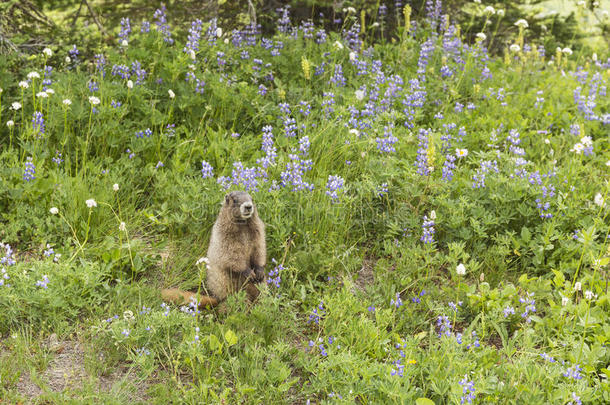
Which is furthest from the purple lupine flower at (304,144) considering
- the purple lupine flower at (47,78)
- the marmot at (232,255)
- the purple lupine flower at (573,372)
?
the purple lupine flower at (573,372)

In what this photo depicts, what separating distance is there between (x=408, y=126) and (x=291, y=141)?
1.33m

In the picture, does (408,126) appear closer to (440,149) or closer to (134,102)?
(440,149)

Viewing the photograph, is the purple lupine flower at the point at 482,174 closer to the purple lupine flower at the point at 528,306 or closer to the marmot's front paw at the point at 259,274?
the purple lupine flower at the point at 528,306

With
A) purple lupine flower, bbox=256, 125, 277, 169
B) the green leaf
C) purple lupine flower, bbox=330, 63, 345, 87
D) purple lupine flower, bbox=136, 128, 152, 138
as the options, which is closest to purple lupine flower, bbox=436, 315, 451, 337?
the green leaf

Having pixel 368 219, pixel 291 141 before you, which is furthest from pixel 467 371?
pixel 291 141

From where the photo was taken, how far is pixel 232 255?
4547 millimetres

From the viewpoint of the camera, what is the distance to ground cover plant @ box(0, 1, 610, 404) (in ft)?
12.7

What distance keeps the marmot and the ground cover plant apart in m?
0.15

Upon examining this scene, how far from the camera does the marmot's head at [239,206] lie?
4.34 m

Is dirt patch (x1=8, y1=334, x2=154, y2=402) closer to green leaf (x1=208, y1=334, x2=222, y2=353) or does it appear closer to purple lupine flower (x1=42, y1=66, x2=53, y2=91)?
green leaf (x1=208, y1=334, x2=222, y2=353)

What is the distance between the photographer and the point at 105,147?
6.11 m

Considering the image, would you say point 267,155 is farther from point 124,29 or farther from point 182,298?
point 124,29

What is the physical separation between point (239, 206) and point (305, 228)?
2.85 ft

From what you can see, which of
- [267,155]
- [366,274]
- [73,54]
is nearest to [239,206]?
[267,155]
